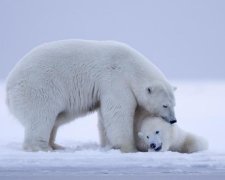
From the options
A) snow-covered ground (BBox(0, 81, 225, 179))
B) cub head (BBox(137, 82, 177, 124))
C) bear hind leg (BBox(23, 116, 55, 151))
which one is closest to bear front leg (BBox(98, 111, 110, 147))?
snow-covered ground (BBox(0, 81, 225, 179))

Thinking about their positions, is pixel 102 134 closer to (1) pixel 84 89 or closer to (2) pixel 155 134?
(1) pixel 84 89

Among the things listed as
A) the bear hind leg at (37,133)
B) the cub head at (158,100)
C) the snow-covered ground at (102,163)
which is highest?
the cub head at (158,100)

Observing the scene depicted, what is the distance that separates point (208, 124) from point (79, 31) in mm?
133712

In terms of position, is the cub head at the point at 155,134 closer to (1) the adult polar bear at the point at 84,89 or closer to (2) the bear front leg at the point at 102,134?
(1) the adult polar bear at the point at 84,89

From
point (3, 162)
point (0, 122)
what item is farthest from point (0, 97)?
point (3, 162)

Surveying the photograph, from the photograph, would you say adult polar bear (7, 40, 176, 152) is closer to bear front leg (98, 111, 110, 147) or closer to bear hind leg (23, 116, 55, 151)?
bear hind leg (23, 116, 55, 151)

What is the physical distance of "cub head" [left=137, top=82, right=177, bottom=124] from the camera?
24.3 feet

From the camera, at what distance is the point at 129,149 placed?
24.0 feet

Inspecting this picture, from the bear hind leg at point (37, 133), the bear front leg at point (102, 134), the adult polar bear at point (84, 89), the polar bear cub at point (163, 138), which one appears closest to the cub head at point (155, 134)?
the polar bear cub at point (163, 138)

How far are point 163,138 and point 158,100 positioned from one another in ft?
1.49

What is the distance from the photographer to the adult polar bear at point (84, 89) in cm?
720

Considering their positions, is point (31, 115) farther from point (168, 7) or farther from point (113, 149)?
point (168, 7)

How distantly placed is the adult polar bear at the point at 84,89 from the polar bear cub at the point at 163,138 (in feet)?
0.41

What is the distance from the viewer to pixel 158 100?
294 inches
